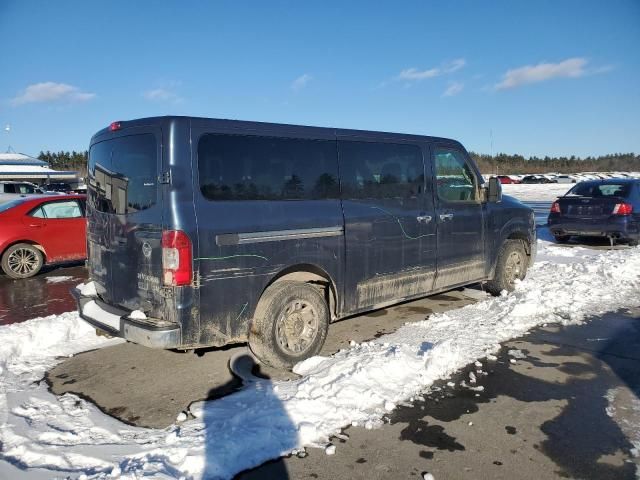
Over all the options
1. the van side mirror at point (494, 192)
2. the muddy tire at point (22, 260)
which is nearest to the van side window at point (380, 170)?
the van side mirror at point (494, 192)

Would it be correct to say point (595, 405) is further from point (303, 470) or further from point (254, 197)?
point (254, 197)

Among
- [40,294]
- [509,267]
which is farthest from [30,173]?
[509,267]

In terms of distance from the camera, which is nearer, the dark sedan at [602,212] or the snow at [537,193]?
the dark sedan at [602,212]

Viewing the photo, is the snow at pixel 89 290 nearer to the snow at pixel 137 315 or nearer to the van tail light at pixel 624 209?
the snow at pixel 137 315

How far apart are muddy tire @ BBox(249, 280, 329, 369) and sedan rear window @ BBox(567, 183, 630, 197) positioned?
9862mm

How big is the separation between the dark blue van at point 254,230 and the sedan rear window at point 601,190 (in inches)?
312

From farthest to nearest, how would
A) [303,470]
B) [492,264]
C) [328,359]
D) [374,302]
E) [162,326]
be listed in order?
[492,264], [374,302], [328,359], [162,326], [303,470]

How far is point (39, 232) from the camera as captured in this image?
29.1ft

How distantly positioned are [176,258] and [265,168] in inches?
45.2

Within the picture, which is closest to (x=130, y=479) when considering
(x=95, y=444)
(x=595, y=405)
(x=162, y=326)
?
(x=95, y=444)

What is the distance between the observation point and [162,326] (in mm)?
3688

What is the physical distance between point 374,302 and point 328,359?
88 centimetres

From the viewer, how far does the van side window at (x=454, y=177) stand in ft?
19.2

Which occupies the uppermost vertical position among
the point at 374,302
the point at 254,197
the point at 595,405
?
the point at 254,197
